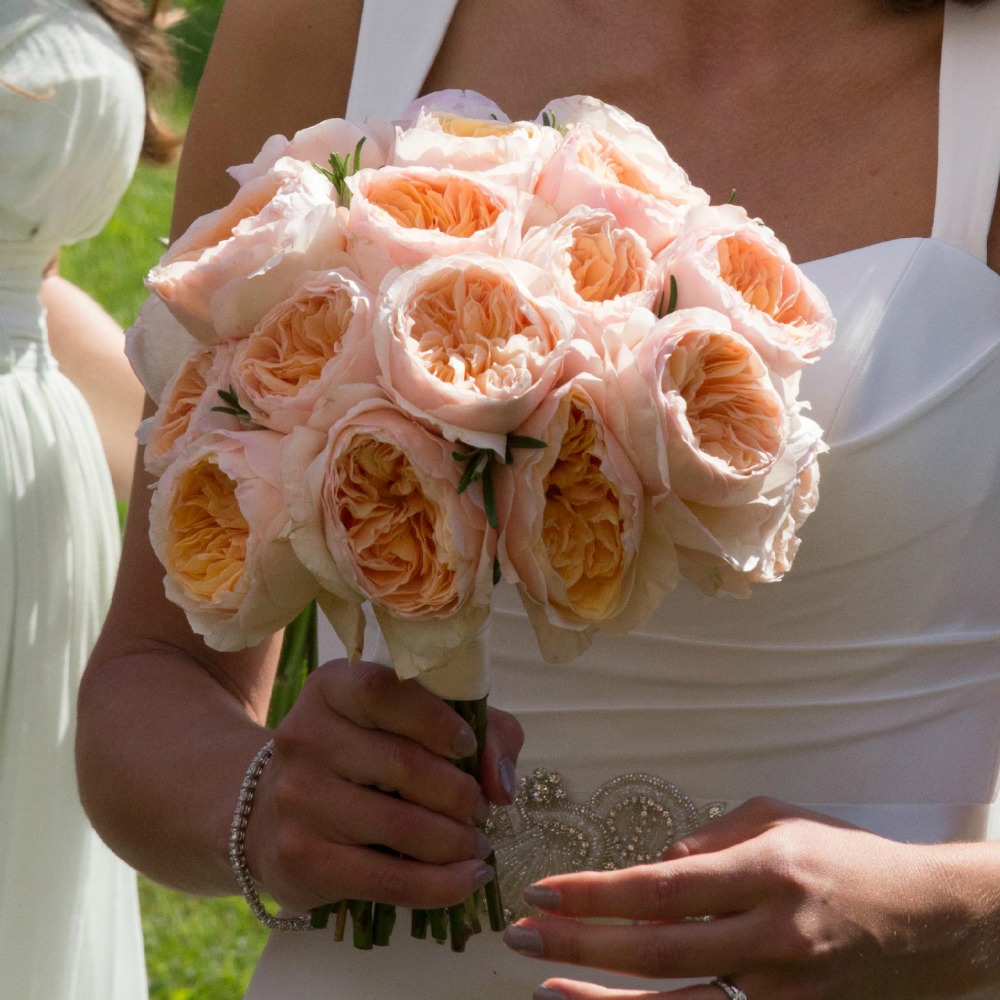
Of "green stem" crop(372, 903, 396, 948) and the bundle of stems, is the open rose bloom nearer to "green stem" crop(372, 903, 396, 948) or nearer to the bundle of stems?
the bundle of stems

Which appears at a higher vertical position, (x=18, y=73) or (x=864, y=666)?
(x=864, y=666)

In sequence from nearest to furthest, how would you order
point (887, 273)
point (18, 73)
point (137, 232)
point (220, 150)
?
point (887, 273) < point (220, 150) < point (18, 73) < point (137, 232)

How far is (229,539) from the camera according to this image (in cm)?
137

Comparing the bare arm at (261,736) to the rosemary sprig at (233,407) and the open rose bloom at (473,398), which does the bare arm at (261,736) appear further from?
the rosemary sprig at (233,407)

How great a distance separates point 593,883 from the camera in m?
1.41

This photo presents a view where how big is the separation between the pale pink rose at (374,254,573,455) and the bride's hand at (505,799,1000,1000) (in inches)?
19.6

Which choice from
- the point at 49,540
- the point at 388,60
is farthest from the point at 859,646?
the point at 49,540

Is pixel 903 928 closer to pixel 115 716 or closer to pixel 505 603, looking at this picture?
pixel 505 603

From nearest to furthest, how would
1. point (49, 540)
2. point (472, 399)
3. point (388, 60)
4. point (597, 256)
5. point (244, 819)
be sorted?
point (472, 399) → point (597, 256) → point (244, 819) → point (388, 60) → point (49, 540)

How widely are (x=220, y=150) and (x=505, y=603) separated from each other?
846mm

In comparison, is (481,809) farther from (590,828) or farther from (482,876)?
(590,828)

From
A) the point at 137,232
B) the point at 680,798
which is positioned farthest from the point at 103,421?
the point at 137,232

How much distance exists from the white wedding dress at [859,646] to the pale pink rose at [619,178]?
496 mm

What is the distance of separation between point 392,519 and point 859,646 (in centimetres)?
86
